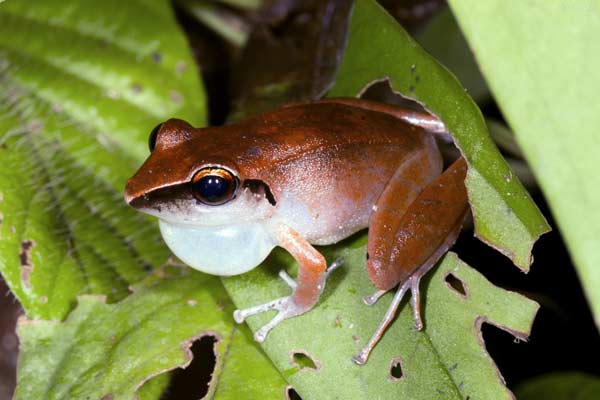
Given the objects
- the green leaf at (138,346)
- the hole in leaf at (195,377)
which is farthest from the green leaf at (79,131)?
the hole in leaf at (195,377)

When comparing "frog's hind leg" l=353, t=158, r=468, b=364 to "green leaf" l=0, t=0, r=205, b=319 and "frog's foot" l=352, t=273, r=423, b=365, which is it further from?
"green leaf" l=0, t=0, r=205, b=319

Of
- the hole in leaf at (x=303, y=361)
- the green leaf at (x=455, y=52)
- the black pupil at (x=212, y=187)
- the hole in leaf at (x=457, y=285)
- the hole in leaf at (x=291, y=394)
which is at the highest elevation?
the green leaf at (x=455, y=52)

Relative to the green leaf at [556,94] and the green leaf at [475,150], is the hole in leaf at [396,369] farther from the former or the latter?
the green leaf at [556,94]

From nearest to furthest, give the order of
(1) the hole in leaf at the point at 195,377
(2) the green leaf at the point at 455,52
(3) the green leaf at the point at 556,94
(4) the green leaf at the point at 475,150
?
(3) the green leaf at the point at 556,94
(4) the green leaf at the point at 475,150
(1) the hole in leaf at the point at 195,377
(2) the green leaf at the point at 455,52

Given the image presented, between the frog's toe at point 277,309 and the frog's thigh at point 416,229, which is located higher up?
the frog's thigh at point 416,229

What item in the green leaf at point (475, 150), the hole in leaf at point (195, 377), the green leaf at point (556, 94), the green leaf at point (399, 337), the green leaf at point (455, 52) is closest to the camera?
the green leaf at point (556, 94)

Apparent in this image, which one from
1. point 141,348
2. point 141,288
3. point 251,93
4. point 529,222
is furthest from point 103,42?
point 529,222

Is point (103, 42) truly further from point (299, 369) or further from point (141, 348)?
point (299, 369)
